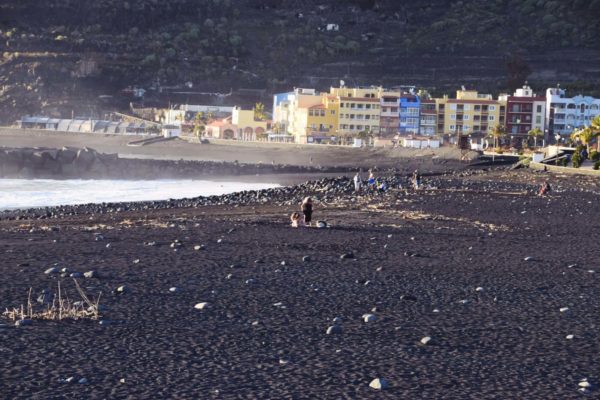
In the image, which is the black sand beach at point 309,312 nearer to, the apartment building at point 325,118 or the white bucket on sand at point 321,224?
the white bucket on sand at point 321,224

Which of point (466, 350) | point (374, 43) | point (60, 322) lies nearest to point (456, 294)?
point (466, 350)

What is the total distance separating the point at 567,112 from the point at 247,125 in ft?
89.8

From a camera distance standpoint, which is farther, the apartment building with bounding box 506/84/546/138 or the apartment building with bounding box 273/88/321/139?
the apartment building with bounding box 273/88/321/139

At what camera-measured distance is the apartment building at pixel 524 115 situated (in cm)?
8544

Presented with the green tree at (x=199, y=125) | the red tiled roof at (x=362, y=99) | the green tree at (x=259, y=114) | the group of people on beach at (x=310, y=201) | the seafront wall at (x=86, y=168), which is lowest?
the seafront wall at (x=86, y=168)

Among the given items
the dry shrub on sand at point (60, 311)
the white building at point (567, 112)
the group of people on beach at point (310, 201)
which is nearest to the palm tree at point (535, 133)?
the white building at point (567, 112)

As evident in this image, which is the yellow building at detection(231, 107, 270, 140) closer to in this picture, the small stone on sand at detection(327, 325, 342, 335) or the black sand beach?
the black sand beach

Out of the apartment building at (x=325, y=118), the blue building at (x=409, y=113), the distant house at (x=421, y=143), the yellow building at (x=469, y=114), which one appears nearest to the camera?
the distant house at (x=421, y=143)

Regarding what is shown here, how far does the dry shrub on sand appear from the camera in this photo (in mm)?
10133

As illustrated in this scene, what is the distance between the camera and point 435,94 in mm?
104938

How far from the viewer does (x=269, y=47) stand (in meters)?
133

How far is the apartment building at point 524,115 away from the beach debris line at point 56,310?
7733cm

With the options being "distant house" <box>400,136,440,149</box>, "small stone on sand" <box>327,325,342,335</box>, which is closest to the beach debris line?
"small stone on sand" <box>327,325,342,335</box>

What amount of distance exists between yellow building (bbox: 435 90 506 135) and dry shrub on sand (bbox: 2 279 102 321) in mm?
78691
